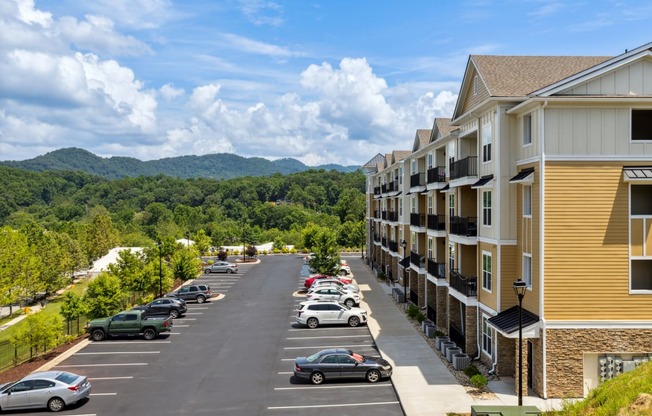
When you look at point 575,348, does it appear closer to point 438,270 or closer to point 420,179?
point 438,270

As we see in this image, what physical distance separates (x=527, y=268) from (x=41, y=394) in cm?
1868

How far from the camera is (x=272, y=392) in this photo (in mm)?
21891

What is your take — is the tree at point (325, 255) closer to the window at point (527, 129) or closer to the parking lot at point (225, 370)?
the parking lot at point (225, 370)

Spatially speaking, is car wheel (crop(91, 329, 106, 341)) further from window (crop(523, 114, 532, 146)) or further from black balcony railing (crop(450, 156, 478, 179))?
window (crop(523, 114, 532, 146))

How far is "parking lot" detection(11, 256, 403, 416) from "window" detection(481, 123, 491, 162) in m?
10.4

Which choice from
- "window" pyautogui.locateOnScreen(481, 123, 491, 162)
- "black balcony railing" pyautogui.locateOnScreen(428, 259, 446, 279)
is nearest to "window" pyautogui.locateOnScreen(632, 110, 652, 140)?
"window" pyautogui.locateOnScreen(481, 123, 491, 162)

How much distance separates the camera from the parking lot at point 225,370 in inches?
802

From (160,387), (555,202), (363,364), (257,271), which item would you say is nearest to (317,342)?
(363,364)

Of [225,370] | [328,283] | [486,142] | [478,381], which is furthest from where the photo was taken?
[328,283]

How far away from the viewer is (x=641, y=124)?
20.4m

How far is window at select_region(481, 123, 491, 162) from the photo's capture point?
938 inches

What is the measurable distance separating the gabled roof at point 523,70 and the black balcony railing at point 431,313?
1508 centimetres

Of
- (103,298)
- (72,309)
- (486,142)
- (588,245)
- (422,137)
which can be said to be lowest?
(72,309)

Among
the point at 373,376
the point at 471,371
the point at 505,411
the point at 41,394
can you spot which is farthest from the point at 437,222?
the point at 41,394
